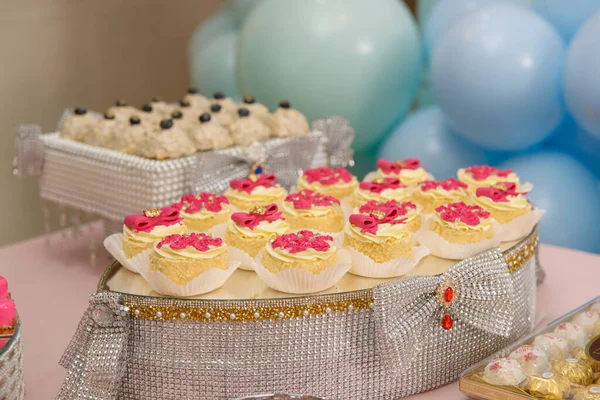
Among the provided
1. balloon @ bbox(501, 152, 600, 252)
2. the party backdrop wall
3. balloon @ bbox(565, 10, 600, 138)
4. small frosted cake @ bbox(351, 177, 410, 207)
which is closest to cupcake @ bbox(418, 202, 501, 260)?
small frosted cake @ bbox(351, 177, 410, 207)

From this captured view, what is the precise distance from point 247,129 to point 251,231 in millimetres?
782

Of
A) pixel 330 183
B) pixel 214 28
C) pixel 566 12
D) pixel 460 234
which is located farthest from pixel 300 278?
pixel 214 28

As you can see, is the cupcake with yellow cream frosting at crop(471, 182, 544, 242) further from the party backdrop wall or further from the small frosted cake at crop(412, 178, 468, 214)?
the party backdrop wall

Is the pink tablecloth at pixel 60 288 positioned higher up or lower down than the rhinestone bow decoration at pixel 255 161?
lower down

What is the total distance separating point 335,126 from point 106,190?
772mm

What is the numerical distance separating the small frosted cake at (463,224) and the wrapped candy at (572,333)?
0.77 feet

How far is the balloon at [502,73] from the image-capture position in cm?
244

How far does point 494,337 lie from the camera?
5.17 ft

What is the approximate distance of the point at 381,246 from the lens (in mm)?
1456

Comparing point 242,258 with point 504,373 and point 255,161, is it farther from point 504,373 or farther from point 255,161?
point 255,161

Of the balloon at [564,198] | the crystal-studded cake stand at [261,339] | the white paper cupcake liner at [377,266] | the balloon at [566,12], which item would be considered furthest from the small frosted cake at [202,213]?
the balloon at [566,12]

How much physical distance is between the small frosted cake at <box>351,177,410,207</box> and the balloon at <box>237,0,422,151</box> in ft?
3.29

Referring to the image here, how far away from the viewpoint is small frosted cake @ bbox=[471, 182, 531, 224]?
168cm

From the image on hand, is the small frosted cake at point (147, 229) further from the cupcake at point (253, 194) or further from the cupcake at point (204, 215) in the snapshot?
the cupcake at point (253, 194)
